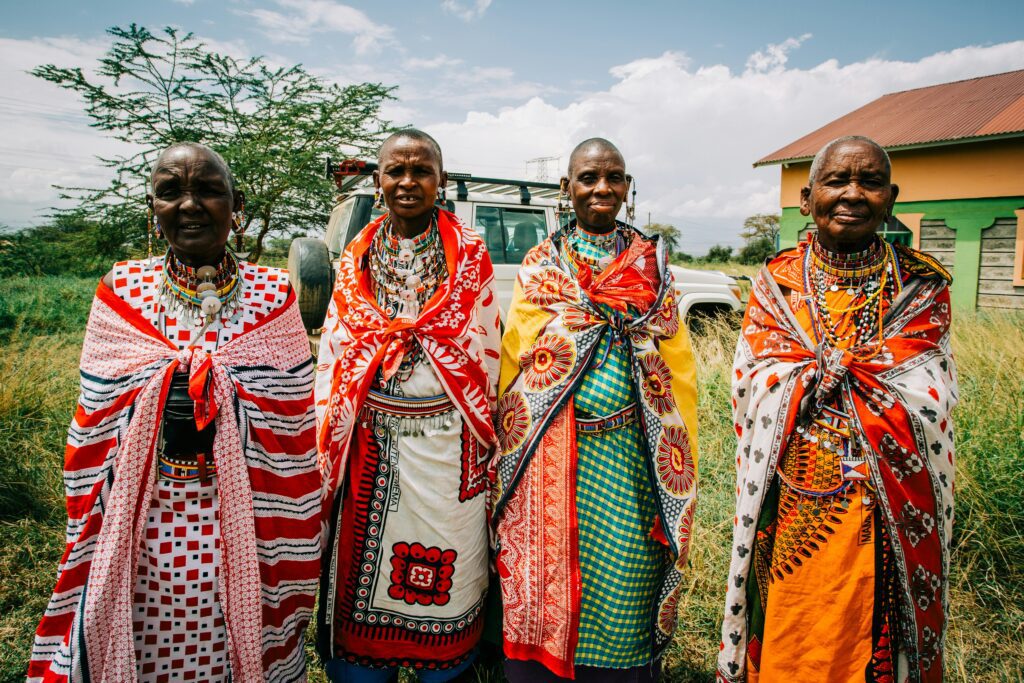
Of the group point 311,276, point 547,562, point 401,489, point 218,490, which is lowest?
point 547,562

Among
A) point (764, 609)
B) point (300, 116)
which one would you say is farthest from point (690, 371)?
point (300, 116)

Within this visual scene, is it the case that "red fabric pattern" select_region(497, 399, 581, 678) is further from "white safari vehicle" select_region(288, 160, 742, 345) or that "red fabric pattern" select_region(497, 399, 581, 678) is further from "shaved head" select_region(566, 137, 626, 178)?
"white safari vehicle" select_region(288, 160, 742, 345)

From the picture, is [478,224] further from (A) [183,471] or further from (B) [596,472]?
(A) [183,471]

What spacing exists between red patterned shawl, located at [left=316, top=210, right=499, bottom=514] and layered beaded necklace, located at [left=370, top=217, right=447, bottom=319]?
0.04 meters

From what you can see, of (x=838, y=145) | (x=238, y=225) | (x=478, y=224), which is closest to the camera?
(x=838, y=145)

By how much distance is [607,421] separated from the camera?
224 centimetres

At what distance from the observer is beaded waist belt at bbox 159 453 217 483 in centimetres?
181

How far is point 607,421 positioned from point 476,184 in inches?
195

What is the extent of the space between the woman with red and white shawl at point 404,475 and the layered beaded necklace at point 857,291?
121 centimetres

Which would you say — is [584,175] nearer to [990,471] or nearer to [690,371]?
[690,371]

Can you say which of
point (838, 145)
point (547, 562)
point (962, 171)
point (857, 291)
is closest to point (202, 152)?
point (547, 562)

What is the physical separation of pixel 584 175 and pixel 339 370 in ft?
3.99

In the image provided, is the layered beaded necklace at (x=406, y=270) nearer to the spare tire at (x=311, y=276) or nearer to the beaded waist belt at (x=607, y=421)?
the beaded waist belt at (x=607, y=421)

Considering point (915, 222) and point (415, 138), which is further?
point (915, 222)
